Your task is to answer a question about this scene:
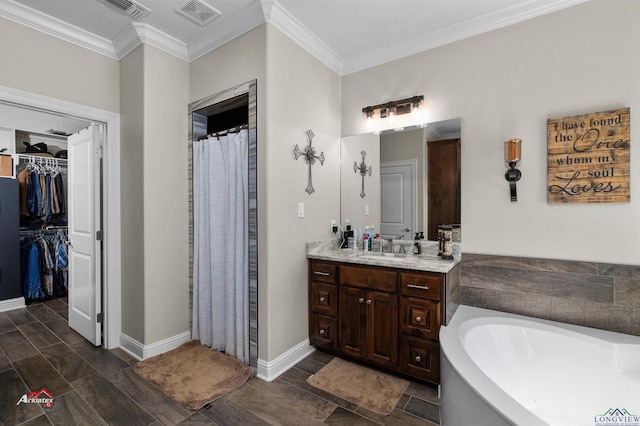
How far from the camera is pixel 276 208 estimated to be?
7.61 feet

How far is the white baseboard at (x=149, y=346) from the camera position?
2523 mm

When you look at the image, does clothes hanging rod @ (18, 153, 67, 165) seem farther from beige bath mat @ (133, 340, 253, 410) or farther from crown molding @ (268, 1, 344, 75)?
crown molding @ (268, 1, 344, 75)

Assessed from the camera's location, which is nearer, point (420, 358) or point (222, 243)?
point (420, 358)

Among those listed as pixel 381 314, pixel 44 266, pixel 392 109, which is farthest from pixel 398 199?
pixel 44 266

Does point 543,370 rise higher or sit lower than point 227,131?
lower

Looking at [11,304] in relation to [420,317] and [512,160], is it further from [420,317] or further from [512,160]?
[512,160]

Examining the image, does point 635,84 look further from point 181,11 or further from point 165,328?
point 165,328

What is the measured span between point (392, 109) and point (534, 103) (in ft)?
3.52

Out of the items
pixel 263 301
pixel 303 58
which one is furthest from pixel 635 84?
pixel 263 301

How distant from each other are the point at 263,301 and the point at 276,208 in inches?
28.5

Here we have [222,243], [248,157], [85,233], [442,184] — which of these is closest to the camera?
[248,157]

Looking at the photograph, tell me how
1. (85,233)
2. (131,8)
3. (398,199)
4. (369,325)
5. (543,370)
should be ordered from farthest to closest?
1. (85,233)
2. (398,199)
3. (369,325)
4. (131,8)
5. (543,370)

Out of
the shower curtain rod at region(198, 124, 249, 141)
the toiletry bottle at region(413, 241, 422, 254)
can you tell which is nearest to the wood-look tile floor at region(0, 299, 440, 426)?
the toiletry bottle at region(413, 241, 422, 254)

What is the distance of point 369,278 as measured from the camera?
7.64ft
